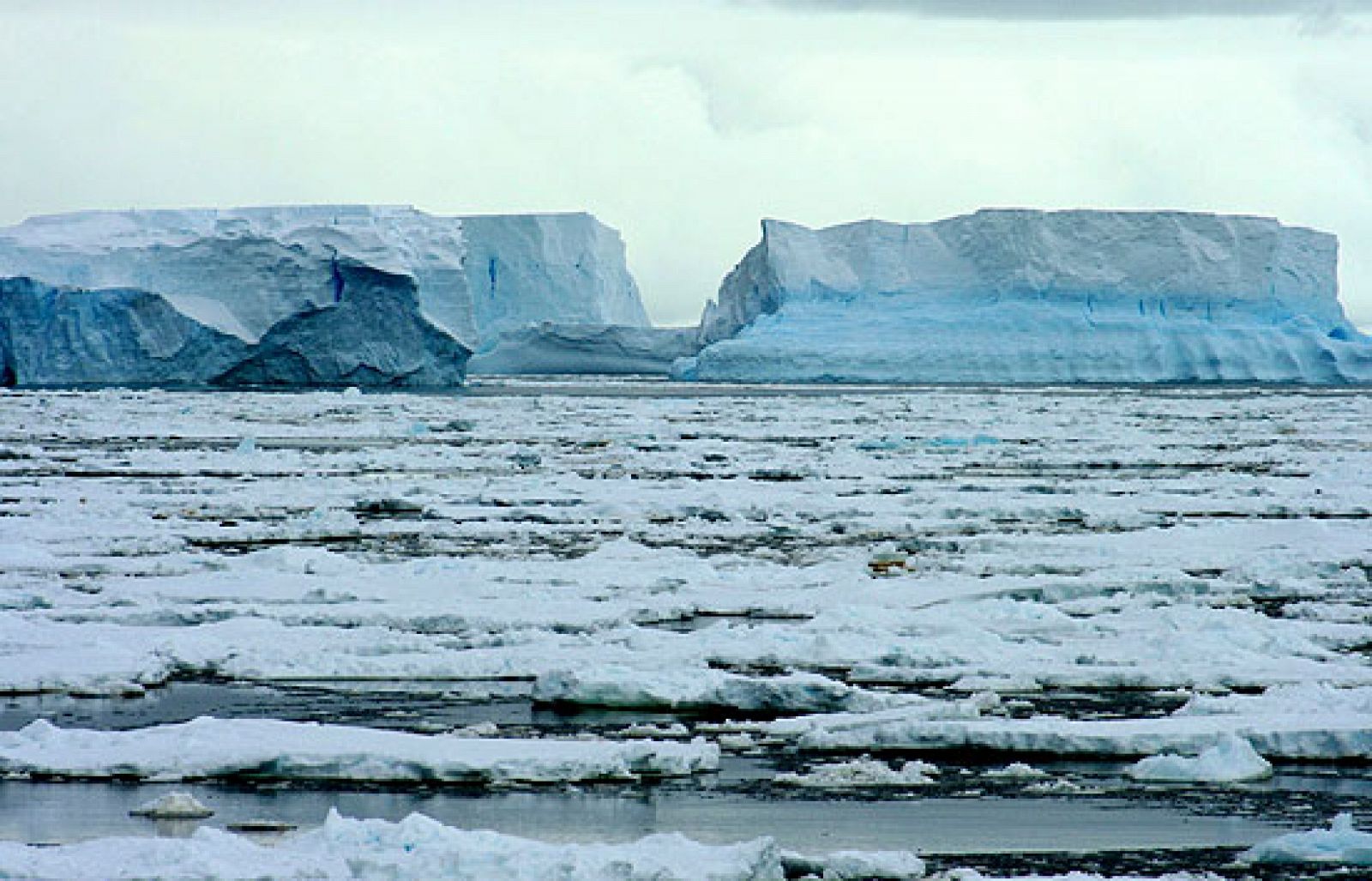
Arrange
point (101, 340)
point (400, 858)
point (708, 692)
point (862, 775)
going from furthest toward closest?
point (101, 340), point (708, 692), point (862, 775), point (400, 858)

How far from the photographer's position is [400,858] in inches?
132

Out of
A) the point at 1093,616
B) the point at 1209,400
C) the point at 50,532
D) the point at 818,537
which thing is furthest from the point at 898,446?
the point at 1209,400

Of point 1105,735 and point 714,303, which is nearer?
point 1105,735

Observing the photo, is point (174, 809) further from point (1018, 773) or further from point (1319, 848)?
point (1319, 848)

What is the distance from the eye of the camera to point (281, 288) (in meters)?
31.6

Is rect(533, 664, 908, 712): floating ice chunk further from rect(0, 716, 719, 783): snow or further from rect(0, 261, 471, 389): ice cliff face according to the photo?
rect(0, 261, 471, 389): ice cliff face

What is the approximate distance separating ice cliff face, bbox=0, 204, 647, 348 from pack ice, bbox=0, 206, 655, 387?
0.03m

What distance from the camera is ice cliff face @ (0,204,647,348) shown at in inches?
1246

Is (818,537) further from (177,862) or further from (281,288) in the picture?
(281,288)

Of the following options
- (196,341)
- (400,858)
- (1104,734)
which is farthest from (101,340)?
(400,858)

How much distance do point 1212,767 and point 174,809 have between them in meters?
2.30

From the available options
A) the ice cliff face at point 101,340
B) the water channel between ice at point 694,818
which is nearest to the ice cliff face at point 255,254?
the ice cliff face at point 101,340

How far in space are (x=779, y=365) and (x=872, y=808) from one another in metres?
37.2

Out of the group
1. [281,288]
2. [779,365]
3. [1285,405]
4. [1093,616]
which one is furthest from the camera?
[779,365]
